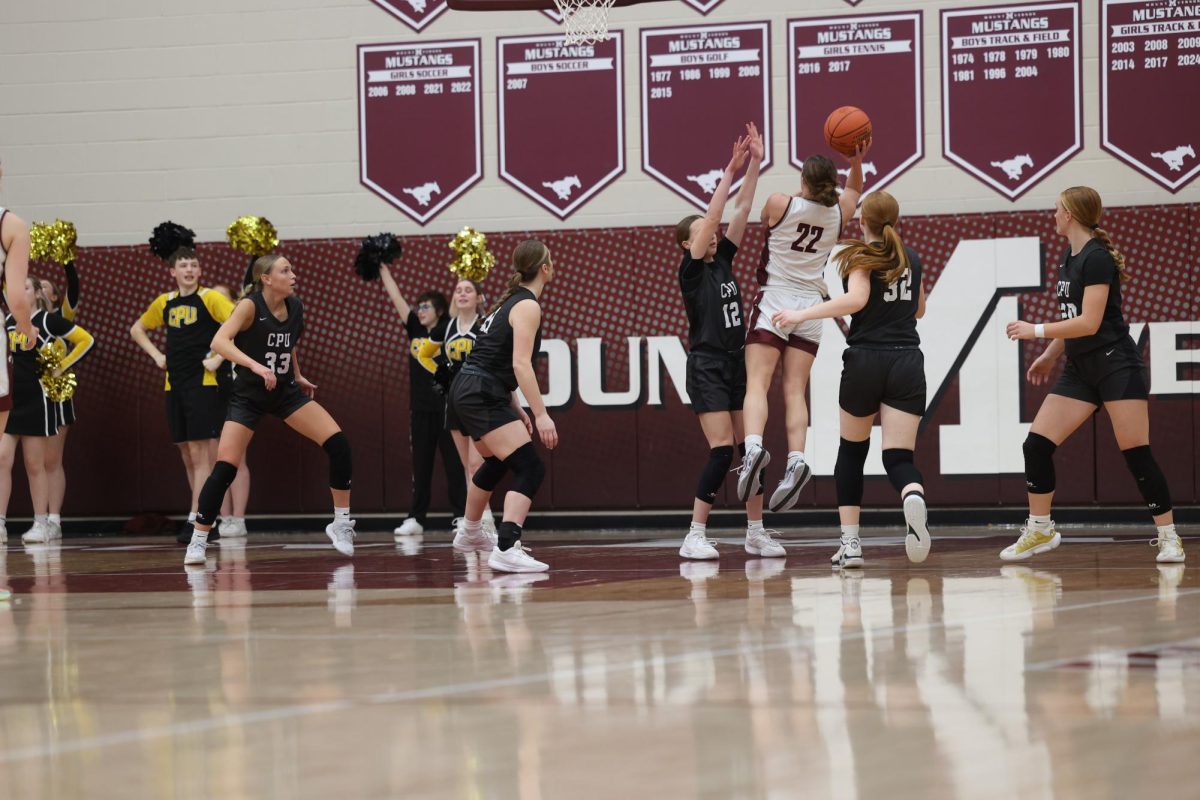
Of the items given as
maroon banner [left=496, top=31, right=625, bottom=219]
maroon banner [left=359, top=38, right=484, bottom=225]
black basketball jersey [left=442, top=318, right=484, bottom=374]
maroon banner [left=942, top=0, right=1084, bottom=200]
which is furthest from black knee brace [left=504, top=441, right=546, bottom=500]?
maroon banner [left=942, top=0, right=1084, bottom=200]

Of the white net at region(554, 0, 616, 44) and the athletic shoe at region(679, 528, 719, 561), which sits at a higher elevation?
the white net at region(554, 0, 616, 44)

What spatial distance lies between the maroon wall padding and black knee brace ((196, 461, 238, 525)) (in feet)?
13.5

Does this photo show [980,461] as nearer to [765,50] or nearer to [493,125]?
[765,50]

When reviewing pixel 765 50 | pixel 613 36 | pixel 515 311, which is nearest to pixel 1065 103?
pixel 765 50

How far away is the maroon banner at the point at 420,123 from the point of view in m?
14.1

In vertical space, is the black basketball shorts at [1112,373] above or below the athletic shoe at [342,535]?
above

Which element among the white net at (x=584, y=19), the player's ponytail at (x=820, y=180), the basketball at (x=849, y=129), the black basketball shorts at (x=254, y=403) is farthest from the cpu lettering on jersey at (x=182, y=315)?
the basketball at (x=849, y=129)

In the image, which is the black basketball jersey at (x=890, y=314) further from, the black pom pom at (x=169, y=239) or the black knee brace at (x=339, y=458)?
the black pom pom at (x=169, y=239)

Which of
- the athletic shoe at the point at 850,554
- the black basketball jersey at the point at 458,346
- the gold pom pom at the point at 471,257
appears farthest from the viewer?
the gold pom pom at the point at 471,257

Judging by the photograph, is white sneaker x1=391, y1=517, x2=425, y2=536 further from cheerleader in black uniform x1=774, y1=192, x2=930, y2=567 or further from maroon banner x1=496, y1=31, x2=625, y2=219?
cheerleader in black uniform x1=774, y1=192, x2=930, y2=567

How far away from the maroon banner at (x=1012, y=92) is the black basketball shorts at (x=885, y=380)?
580cm

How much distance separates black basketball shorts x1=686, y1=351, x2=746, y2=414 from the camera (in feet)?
30.3

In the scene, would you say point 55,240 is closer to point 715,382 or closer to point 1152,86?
point 715,382

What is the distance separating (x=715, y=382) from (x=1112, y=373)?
2.33 metres
